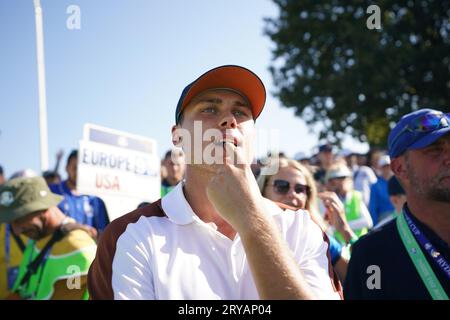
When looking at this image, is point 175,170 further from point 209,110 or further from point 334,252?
point 209,110

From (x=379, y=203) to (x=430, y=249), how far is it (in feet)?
15.8

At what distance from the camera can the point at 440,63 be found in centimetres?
1975

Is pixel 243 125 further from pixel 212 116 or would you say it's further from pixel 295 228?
pixel 295 228

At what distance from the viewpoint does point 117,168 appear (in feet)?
18.7

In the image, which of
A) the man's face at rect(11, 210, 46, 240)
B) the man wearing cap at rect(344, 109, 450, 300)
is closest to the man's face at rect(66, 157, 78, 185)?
the man's face at rect(11, 210, 46, 240)

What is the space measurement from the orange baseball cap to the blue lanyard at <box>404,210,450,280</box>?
1.08 m

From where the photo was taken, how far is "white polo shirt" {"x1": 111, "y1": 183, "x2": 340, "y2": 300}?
1.85 m

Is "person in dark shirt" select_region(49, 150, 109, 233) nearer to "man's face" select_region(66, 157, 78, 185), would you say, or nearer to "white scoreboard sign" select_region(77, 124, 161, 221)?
"white scoreboard sign" select_region(77, 124, 161, 221)

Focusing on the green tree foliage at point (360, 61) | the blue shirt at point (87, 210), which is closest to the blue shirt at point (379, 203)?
the blue shirt at point (87, 210)

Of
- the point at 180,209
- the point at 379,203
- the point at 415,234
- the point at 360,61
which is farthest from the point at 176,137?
the point at 360,61

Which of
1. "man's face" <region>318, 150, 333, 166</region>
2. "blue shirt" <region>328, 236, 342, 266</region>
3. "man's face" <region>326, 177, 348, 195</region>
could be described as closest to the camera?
"blue shirt" <region>328, 236, 342, 266</region>
